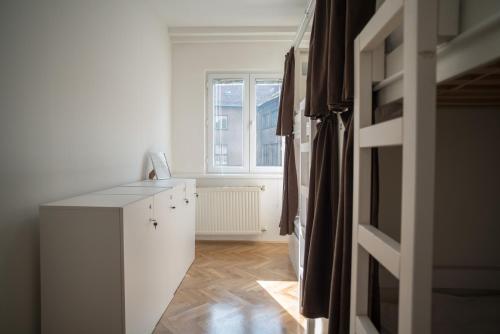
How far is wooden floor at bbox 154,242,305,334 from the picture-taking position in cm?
193

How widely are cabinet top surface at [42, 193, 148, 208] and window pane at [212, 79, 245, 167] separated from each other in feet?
7.34

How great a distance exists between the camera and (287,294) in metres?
2.37

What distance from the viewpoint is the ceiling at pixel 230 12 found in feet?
9.89

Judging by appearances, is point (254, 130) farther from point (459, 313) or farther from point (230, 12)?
point (459, 313)

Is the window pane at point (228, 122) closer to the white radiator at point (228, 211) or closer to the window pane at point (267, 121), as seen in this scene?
the window pane at point (267, 121)

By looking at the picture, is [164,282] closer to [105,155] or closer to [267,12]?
[105,155]

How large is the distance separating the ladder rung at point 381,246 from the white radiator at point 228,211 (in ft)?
9.14

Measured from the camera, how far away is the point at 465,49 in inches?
26.9

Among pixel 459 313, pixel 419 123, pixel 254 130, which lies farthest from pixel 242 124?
pixel 419 123

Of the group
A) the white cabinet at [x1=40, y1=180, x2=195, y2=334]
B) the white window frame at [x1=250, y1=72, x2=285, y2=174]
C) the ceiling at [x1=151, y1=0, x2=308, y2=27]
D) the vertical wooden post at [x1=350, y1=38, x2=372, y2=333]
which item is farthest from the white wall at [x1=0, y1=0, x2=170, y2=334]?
the white window frame at [x1=250, y1=72, x2=285, y2=174]

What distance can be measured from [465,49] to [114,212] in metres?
1.38

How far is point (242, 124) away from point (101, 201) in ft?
8.39

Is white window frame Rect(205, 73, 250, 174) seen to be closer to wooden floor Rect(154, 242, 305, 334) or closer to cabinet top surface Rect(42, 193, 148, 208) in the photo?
wooden floor Rect(154, 242, 305, 334)

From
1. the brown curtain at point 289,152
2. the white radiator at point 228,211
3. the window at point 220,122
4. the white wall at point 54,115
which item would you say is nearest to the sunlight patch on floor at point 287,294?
the brown curtain at point 289,152
